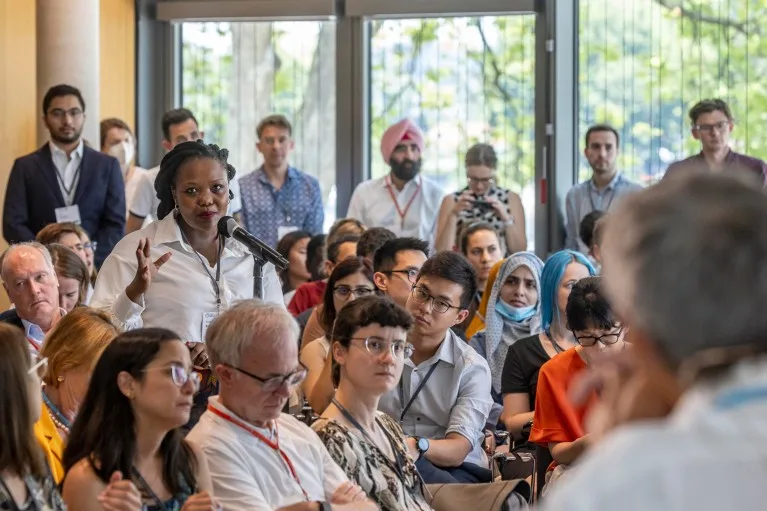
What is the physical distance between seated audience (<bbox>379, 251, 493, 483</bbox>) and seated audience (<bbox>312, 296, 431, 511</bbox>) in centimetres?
68

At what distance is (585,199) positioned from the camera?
8242 millimetres

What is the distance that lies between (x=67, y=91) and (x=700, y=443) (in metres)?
6.23

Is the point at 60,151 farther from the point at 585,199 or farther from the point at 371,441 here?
the point at 371,441

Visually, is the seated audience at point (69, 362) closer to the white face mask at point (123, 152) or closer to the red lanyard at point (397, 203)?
the white face mask at point (123, 152)

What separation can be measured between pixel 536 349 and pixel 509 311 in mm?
713

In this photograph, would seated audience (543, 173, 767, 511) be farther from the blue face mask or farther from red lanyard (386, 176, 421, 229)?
red lanyard (386, 176, 421, 229)

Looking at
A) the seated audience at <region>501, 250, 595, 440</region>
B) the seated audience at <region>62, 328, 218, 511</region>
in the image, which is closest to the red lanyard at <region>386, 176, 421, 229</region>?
the seated audience at <region>501, 250, 595, 440</region>

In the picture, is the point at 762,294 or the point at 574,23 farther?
the point at 574,23

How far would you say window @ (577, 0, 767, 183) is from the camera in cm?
848

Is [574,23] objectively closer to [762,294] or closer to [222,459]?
[222,459]

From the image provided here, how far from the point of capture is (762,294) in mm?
1216

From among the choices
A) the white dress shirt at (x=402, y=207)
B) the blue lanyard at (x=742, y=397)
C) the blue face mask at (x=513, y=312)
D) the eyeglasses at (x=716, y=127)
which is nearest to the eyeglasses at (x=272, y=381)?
the blue lanyard at (x=742, y=397)

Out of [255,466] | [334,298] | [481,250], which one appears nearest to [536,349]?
[334,298]

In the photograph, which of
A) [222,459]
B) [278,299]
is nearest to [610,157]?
[278,299]
